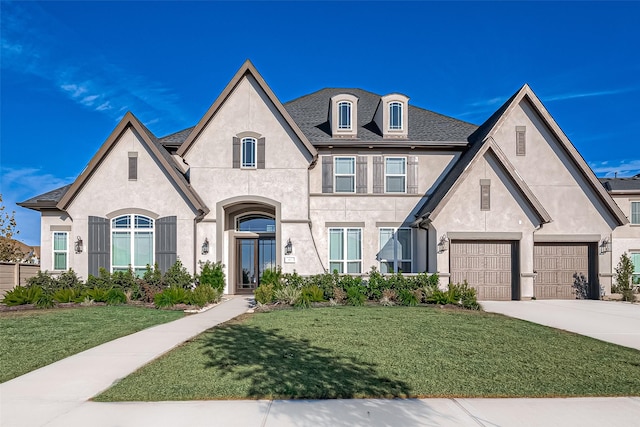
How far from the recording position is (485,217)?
17.2 m

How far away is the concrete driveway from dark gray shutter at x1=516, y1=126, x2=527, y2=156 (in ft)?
21.8

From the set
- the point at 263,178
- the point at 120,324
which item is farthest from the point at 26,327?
the point at 263,178

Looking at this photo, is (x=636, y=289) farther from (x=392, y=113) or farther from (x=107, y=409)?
(x=107, y=409)

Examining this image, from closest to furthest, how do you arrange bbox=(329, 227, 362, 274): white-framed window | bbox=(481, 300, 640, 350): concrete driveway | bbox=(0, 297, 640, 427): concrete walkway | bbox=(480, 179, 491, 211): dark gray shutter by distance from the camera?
bbox=(0, 297, 640, 427): concrete walkway, bbox=(481, 300, 640, 350): concrete driveway, bbox=(480, 179, 491, 211): dark gray shutter, bbox=(329, 227, 362, 274): white-framed window

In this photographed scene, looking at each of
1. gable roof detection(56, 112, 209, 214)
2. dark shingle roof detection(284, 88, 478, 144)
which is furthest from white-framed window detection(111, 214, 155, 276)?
dark shingle roof detection(284, 88, 478, 144)

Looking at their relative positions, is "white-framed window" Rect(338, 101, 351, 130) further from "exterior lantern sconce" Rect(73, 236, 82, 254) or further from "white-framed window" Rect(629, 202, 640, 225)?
"white-framed window" Rect(629, 202, 640, 225)

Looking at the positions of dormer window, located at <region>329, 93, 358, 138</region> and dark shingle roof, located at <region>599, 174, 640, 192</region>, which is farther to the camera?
dark shingle roof, located at <region>599, 174, 640, 192</region>

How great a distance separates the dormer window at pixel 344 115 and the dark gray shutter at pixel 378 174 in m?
1.55

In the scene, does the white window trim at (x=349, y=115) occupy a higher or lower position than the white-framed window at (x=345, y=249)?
higher

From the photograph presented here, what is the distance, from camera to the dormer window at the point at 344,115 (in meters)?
20.0

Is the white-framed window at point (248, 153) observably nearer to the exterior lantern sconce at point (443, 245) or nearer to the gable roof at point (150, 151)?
the gable roof at point (150, 151)

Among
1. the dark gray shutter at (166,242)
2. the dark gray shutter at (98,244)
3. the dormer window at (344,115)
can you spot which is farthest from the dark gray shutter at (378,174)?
the dark gray shutter at (98,244)

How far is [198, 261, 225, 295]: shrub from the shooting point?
685 inches

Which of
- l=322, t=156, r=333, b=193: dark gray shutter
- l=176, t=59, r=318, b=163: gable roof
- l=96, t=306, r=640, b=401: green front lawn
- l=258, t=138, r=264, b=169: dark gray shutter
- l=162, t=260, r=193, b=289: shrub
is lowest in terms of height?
l=96, t=306, r=640, b=401: green front lawn
